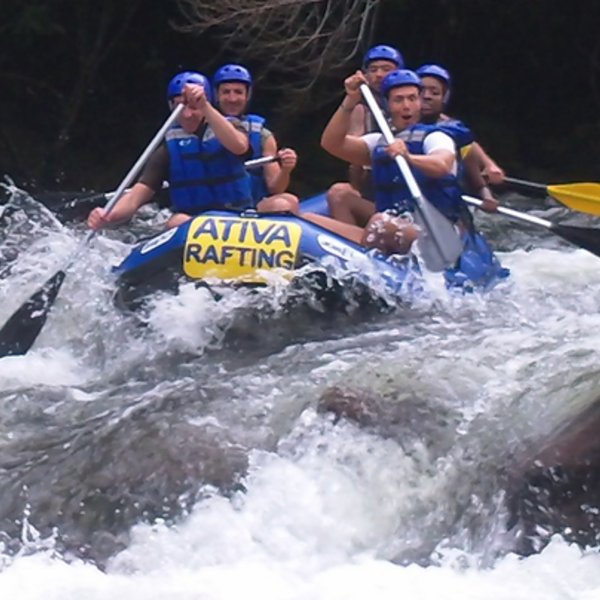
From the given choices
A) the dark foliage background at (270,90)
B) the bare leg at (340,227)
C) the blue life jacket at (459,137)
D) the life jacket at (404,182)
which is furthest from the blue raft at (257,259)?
the dark foliage background at (270,90)

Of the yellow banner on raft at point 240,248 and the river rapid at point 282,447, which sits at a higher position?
the yellow banner on raft at point 240,248

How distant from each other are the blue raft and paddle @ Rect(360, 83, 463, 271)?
0.35 ft

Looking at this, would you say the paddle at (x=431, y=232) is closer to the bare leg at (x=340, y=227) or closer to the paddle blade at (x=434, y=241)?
the paddle blade at (x=434, y=241)

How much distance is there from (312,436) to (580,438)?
827 millimetres

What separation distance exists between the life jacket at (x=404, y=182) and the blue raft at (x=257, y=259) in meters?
0.49

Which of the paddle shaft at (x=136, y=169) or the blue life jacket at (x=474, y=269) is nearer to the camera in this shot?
the blue life jacket at (x=474, y=269)

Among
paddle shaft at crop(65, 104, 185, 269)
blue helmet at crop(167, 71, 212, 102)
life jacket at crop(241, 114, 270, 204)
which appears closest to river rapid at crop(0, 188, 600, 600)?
paddle shaft at crop(65, 104, 185, 269)

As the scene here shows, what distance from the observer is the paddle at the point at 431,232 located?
6.18m

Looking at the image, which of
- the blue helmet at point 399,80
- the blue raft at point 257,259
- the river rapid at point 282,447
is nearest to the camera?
the river rapid at point 282,447

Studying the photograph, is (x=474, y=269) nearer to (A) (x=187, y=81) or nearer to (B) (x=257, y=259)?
(B) (x=257, y=259)

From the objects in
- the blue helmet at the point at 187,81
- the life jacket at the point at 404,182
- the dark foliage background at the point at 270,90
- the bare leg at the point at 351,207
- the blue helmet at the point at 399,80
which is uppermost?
the blue helmet at the point at 399,80

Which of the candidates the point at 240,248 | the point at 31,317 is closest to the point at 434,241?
the point at 240,248

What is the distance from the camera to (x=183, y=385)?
5223 millimetres

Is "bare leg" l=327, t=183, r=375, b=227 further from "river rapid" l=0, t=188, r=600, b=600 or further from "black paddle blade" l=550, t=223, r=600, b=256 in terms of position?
"black paddle blade" l=550, t=223, r=600, b=256
